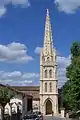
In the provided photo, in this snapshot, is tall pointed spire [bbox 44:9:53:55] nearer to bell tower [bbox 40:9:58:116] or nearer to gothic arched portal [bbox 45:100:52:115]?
bell tower [bbox 40:9:58:116]

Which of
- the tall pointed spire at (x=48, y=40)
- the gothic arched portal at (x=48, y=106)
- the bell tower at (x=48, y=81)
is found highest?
the tall pointed spire at (x=48, y=40)

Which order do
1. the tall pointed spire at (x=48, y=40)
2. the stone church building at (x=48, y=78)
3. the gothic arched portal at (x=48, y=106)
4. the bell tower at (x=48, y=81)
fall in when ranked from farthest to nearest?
the tall pointed spire at (x=48, y=40)
the gothic arched portal at (x=48, y=106)
the bell tower at (x=48, y=81)
the stone church building at (x=48, y=78)

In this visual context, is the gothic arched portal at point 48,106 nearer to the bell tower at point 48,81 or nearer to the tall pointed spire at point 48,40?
the bell tower at point 48,81

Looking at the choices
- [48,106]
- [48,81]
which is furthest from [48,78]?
[48,106]

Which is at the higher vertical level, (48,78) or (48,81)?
(48,78)

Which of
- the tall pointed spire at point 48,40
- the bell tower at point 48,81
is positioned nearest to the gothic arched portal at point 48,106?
the bell tower at point 48,81

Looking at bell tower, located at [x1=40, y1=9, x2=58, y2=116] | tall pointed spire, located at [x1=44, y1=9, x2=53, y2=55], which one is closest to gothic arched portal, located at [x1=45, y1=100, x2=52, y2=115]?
bell tower, located at [x1=40, y1=9, x2=58, y2=116]

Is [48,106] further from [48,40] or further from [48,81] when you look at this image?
[48,40]

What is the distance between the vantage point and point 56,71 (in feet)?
464

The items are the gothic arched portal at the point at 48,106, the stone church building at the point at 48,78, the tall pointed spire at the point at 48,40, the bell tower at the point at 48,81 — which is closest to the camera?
the stone church building at the point at 48,78

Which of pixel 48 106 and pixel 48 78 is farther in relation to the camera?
pixel 48 106

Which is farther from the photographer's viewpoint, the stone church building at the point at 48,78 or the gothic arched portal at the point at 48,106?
the gothic arched portal at the point at 48,106

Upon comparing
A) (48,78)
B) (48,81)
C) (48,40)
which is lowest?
(48,81)

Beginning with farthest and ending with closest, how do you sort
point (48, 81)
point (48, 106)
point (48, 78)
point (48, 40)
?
1. point (48, 40)
2. point (48, 106)
3. point (48, 78)
4. point (48, 81)
